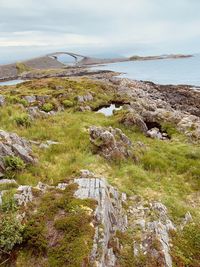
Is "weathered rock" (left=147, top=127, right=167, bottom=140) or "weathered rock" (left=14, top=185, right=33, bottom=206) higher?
"weathered rock" (left=14, top=185, right=33, bottom=206)

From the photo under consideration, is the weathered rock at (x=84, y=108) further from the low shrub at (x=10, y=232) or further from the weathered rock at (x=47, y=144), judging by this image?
the low shrub at (x=10, y=232)

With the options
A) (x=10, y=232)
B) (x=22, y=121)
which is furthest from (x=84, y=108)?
(x=10, y=232)

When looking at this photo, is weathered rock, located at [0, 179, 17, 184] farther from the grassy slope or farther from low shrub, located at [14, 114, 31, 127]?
low shrub, located at [14, 114, 31, 127]

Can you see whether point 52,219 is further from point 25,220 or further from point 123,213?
point 123,213

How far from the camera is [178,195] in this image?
44.6 feet

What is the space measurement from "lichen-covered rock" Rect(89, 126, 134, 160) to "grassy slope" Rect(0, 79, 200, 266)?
521 millimetres

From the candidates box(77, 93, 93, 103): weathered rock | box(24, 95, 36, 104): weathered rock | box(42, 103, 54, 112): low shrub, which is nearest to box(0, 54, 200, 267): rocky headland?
box(42, 103, 54, 112): low shrub

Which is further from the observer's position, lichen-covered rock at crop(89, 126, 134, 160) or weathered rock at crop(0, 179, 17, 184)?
lichen-covered rock at crop(89, 126, 134, 160)

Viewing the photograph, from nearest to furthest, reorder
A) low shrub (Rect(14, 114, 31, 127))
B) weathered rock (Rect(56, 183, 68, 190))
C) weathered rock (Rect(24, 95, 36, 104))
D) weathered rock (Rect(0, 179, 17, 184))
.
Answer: weathered rock (Rect(56, 183, 68, 190)), weathered rock (Rect(0, 179, 17, 184)), low shrub (Rect(14, 114, 31, 127)), weathered rock (Rect(24, 95, 36, 104))

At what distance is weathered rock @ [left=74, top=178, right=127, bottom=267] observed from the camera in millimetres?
7997

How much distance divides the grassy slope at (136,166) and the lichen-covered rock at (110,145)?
20.5 inches

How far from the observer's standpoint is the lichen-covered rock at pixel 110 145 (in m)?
16.4

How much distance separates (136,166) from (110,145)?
2.14 meters

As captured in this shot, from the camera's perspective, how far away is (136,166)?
15727mm
